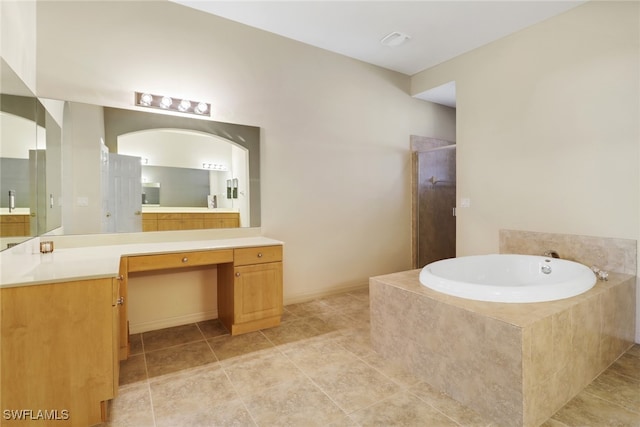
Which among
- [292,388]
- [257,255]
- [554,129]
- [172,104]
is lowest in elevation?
[292,388]

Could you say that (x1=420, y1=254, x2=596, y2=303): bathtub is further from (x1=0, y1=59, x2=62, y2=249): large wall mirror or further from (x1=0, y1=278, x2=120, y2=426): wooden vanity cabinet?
(x1=0, y1=59, x2=62, y2=249): large wall mirror

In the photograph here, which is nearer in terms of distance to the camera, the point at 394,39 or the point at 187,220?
the point at 187,220

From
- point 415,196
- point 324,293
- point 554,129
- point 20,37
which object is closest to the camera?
point 20,37

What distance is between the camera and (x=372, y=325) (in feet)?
7.23

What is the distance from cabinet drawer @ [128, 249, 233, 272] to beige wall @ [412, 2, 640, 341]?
269 cm

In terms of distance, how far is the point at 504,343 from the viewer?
4.68 ft

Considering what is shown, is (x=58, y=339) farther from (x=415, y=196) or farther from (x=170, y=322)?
(x=415, y=196)

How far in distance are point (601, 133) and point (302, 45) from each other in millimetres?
2817

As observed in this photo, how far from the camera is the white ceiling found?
259cm

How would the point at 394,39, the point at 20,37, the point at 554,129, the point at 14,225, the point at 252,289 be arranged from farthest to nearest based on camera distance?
the point at 394,39 < the point at 554,129 < the point at 252,289 < the point at 20,37 < the point at 14,225

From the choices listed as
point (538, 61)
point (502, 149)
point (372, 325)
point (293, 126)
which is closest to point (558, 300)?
point (372, 325)

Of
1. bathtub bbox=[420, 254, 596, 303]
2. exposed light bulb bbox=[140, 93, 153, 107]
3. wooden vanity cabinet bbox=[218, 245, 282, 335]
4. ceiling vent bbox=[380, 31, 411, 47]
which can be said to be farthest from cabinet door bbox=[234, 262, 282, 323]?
ceiling vent bbox=[380, 31, 411, 47]

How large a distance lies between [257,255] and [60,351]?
4.38 feet

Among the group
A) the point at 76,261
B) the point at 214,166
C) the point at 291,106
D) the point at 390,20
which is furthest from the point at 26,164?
the point at 390,20
